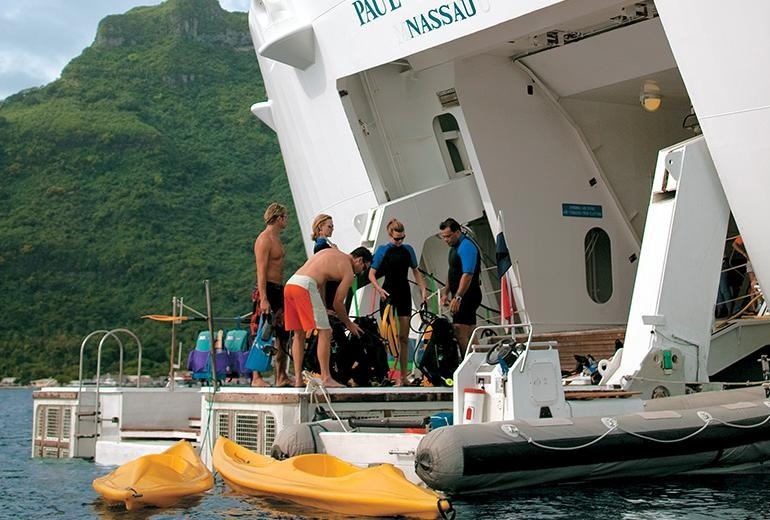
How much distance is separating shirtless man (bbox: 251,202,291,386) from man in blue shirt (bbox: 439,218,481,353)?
149 cm

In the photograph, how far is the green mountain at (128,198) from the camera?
6266 centimetres

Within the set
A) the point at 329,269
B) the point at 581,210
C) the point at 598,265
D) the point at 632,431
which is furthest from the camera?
the point at 598,265

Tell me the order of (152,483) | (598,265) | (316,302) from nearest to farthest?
(152,483) < (316,302) < (598,265)

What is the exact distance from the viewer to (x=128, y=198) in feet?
230

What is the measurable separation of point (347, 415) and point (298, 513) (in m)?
→ 1.75

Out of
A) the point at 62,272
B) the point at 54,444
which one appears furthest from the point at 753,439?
the point at 62,272

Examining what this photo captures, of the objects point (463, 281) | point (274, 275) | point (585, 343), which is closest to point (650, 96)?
point (585, 343)

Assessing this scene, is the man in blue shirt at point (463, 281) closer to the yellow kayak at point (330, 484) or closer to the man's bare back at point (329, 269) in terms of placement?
the man's bare back at point (329, 269)

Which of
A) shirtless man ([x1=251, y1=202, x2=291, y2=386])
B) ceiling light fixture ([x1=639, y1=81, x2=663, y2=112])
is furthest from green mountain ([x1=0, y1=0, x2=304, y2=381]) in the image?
shirtless man ([x1=251, y1=202, x2=291, y2=386])

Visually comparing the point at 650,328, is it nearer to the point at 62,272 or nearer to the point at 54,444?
the point at 54,444

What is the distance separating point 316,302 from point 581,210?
5572 mm

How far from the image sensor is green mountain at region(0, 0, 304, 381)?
6266cm

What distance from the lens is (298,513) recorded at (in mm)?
7191

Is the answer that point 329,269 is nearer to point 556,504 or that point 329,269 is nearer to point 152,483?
point 152,483
